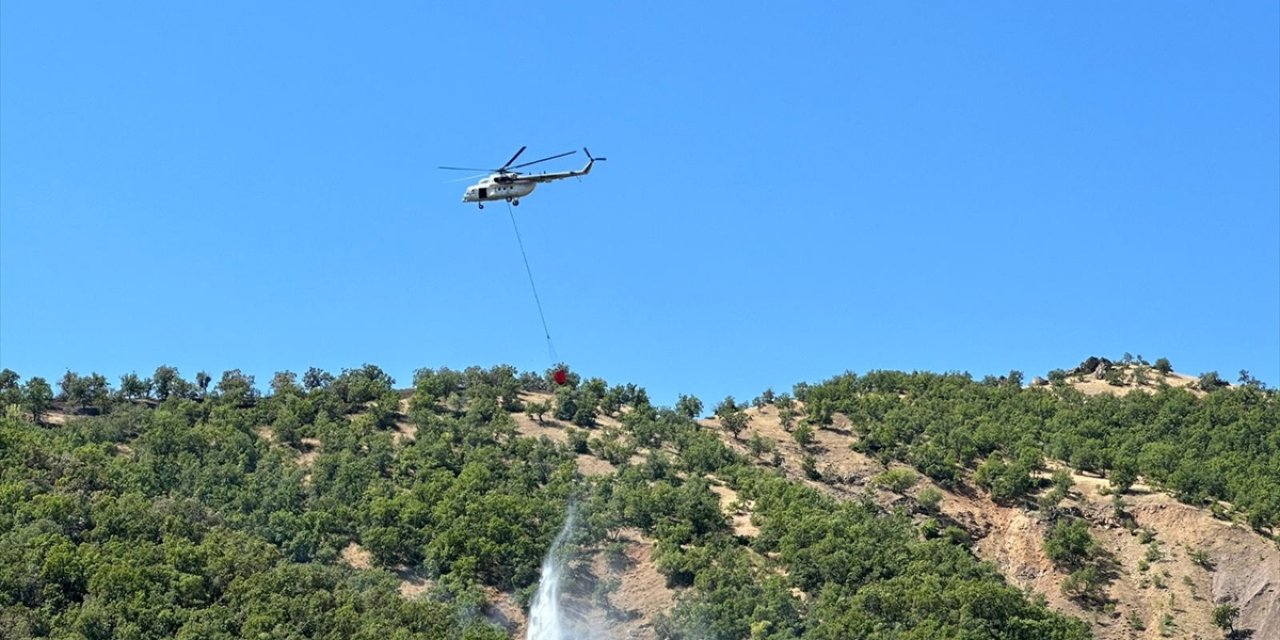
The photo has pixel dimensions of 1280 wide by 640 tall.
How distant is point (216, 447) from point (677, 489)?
3732cm

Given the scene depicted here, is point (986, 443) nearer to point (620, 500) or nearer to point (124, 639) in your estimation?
point (620, 500)

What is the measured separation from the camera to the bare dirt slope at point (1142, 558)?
115875mm

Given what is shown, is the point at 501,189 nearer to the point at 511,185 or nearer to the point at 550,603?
the point at 511,185

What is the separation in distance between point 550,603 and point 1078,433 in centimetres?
4984

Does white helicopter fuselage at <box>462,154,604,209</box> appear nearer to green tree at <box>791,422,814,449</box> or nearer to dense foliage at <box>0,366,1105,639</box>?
dense foliage at <box>0,366,1105,639</box>

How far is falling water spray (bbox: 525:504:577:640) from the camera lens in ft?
366

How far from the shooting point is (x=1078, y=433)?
13925cm

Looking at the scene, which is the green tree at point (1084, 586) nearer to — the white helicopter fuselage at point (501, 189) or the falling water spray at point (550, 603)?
the falling water spray at point (550, 603)

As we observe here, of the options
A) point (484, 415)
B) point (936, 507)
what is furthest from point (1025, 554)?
point (484, 415)

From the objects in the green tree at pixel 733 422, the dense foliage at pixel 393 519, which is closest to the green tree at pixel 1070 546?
the dense foliage at pixel 393 519

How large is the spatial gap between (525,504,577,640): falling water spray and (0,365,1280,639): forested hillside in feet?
3.23

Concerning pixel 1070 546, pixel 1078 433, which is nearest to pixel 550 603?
pixel 1070 546

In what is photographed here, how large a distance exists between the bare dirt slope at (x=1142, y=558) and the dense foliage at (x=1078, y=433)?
84.3 inches

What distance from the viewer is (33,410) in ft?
473
